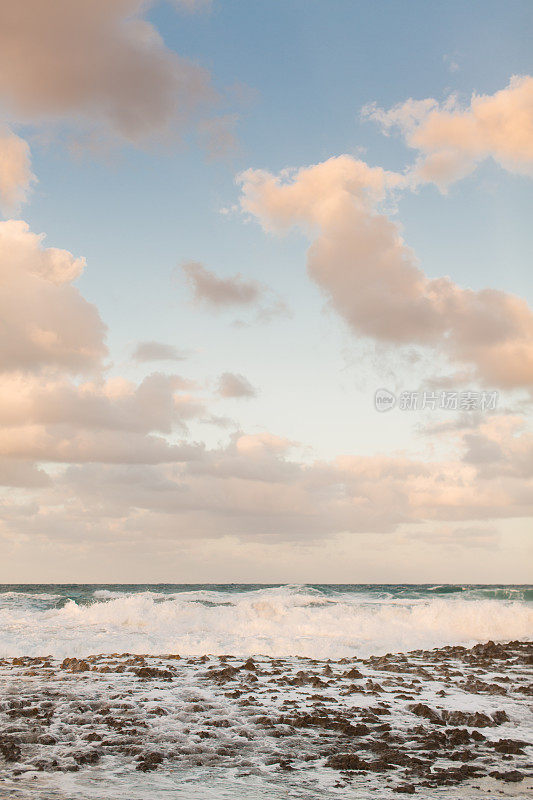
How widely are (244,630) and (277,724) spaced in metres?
17.1

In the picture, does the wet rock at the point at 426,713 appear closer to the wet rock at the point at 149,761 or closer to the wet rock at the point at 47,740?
the wet rock at the point at 149,761

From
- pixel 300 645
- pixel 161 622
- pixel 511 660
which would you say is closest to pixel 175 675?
pixel 300 645

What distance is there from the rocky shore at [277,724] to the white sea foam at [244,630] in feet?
16.3

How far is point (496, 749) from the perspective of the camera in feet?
34.1

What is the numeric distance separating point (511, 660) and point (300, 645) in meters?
7.70

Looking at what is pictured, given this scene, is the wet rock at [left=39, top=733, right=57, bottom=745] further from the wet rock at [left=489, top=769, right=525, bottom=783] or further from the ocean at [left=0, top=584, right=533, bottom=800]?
the wet rock at [left=489, top=769, right=525, bottom=783]

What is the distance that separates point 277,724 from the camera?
38.3 feet

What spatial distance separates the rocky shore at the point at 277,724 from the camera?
904 cm

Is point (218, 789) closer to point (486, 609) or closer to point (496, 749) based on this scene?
point (496, 749)

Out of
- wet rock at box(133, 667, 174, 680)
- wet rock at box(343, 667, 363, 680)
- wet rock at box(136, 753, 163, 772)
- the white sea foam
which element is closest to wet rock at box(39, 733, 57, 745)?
wet rock at box(136, 753, 163, 772)

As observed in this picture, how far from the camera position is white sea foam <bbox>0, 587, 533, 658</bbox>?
77.4 ft

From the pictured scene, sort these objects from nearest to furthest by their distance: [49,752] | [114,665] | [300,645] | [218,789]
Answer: [218,789]
[49,752]
[114,665]
[300,645]

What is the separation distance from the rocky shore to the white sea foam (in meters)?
4.96

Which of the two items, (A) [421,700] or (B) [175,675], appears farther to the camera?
(B) [175,675]
